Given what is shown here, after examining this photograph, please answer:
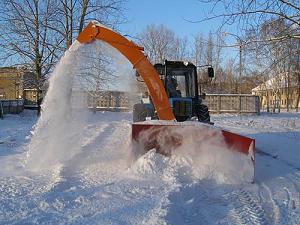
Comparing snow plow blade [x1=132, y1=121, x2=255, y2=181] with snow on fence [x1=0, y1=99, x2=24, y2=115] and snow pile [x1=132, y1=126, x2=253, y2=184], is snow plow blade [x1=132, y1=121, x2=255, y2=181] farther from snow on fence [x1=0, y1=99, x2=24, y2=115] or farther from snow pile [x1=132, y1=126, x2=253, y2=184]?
snow on fence [x1=0, y1=99, x2=24, y2=115]

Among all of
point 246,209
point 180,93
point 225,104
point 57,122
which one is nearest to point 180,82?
point 180,93

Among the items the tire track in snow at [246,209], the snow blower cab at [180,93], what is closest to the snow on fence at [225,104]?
the snow blower cab at [180,93]

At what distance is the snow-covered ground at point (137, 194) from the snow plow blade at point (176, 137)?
0.24 m

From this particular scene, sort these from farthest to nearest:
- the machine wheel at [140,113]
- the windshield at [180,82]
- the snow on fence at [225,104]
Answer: the snow on fence at [225,104], the machine wheel at [140,113], the windshield at [180,82]

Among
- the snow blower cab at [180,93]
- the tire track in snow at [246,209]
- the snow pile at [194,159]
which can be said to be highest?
the snow blower cab at [180,93]

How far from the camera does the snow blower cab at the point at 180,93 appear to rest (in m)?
9.41

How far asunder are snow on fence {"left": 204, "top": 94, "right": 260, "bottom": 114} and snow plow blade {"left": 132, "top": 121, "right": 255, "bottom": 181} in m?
24.6

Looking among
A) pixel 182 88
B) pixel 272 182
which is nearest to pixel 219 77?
pixel 182 88

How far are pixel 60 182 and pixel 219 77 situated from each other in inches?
1757

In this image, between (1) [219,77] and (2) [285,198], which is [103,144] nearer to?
(2) [285,198]

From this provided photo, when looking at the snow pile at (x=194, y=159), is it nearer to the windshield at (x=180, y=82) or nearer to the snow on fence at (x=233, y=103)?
the windshield at (x=180, y=82)

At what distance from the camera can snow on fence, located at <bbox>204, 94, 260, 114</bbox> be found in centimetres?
3069

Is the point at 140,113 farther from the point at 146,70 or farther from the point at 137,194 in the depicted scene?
the point at 137,194

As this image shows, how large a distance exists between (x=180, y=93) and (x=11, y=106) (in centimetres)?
1554
